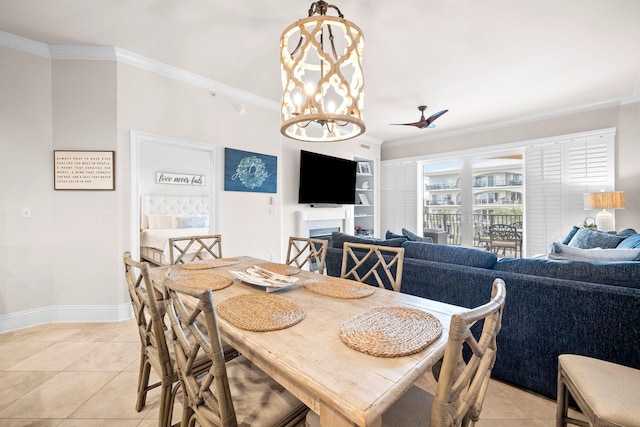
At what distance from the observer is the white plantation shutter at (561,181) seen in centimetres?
400

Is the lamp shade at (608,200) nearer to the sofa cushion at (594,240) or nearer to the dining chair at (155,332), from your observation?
the sofa cushion at (594,240)

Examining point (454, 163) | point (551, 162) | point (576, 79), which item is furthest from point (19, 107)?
point (551, 162)

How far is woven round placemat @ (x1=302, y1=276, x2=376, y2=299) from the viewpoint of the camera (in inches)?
56.1

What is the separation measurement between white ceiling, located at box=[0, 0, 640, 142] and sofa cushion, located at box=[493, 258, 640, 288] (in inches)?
74.5

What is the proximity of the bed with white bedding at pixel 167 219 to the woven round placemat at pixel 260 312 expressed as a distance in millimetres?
3884

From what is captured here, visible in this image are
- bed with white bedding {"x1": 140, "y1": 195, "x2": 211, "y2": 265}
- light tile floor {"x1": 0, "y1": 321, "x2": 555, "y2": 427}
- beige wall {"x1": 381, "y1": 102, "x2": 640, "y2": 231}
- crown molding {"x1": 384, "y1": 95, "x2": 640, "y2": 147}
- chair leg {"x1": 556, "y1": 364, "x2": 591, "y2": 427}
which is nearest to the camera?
chair leg {"x1": 556, "y1": 364, "x2": 591, "y2": 427}

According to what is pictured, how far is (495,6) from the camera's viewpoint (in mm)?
2113

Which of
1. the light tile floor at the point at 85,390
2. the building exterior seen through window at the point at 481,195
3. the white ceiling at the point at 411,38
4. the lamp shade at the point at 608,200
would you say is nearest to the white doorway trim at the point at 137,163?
the white ceiling at the point at 411,38

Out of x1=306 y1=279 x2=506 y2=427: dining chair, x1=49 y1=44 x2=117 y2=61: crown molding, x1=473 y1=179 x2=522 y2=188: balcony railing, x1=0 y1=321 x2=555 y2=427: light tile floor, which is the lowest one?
x1=0 y1=321 x2=555 y2=427: light tile floor

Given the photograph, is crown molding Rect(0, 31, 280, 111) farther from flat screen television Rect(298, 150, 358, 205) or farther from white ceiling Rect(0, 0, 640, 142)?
flat screen television Rect(298, 150, 358, 205)

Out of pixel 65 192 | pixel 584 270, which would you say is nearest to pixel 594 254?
pixel 584 270

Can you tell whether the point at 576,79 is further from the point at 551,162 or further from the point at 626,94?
the point at 551,162

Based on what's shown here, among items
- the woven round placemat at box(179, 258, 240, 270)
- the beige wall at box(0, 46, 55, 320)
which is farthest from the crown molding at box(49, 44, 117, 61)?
the woven round placemat at box(179, 258, 240, 270)

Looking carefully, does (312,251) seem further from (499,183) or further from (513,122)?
(499,183)
